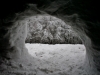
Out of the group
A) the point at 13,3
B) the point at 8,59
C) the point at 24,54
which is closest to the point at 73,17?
the point at 13,3

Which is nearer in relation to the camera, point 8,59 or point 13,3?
point 13,3

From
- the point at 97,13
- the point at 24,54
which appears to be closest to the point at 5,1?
the point at 97,13

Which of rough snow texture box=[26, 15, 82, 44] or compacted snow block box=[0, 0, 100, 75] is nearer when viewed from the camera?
compacted snow block box=[0, 0, 100, 75]

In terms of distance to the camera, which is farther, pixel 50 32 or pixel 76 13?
pixel 50 32

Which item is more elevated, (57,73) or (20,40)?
(20,40)

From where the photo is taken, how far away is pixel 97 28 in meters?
1.37

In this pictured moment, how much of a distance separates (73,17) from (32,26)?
3.73 m

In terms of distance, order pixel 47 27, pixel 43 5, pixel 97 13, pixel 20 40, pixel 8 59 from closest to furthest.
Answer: pixel 97 13, pixel 43 5, pixel 8 59, pixel 20 40, pixel 47 27

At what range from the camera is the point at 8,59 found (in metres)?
2.32

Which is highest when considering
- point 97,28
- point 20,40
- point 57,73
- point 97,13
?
point 97,13

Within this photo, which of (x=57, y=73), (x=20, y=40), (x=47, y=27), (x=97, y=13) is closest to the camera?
(x=97, y=13)

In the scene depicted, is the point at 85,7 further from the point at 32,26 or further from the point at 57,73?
the point at 32,26

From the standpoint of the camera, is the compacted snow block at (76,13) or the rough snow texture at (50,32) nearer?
the compacted snow block at (76,13)

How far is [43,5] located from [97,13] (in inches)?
24.3
